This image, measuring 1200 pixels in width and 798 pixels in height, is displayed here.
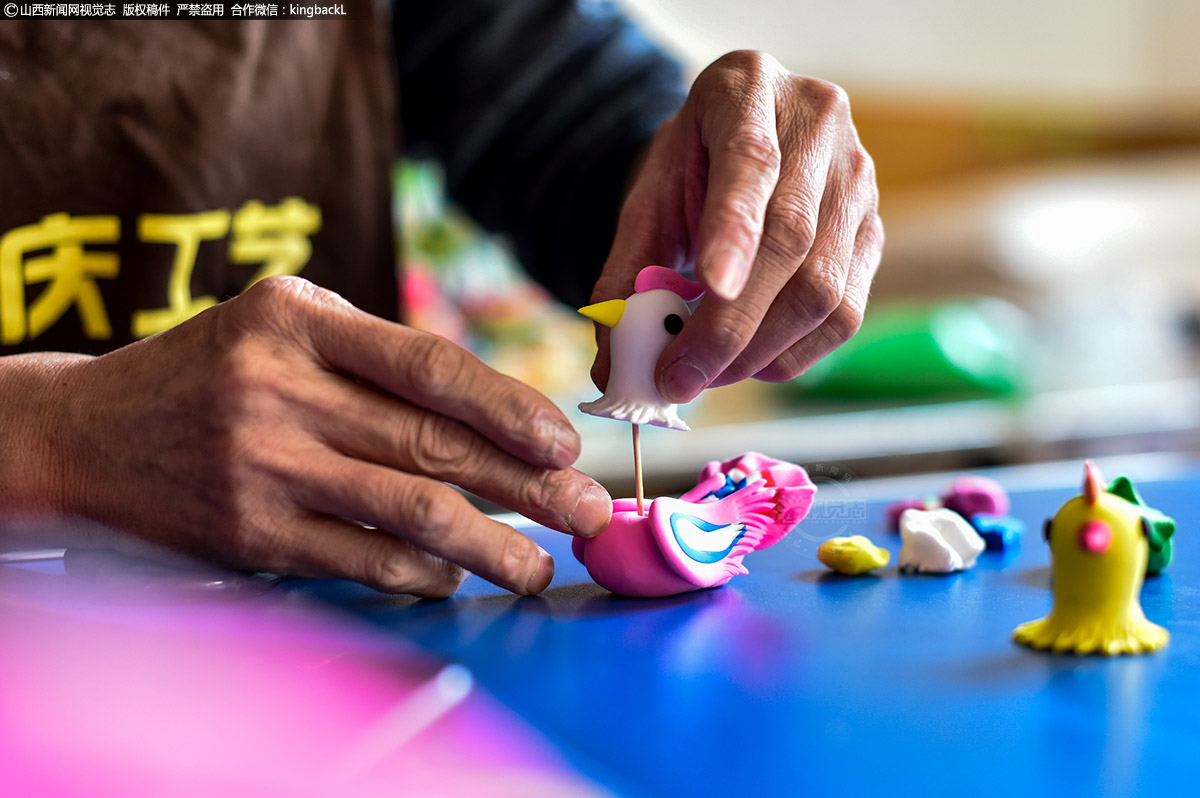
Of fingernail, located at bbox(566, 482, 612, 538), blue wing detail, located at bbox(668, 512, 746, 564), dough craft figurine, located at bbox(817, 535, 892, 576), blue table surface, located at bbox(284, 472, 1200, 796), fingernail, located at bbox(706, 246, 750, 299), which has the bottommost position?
blue table surface, located at bbox(284, 472, 1200, 796)

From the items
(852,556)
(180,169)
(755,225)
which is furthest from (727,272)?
(180,169)

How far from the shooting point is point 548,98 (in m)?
1.42

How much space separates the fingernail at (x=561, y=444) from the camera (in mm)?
657

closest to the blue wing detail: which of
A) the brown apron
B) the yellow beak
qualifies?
the yellow beak

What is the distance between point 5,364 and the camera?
29.0 inches

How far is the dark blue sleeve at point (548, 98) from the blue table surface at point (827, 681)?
26.6 inches

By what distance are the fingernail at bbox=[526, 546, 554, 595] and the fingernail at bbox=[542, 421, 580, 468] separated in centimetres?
8

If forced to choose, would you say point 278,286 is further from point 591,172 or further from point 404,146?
point 404,146

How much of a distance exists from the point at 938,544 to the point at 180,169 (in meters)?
0.84

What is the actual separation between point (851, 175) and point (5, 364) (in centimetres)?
64

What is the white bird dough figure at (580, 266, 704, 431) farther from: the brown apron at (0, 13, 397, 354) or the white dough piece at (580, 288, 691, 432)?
the brown apron at (0, 13, 397, 354)

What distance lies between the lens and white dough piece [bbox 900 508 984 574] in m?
0.78

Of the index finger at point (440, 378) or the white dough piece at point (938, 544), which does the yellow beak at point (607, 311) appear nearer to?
the index finger at point (440, 378)

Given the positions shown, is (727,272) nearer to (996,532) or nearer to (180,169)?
(996,532)
